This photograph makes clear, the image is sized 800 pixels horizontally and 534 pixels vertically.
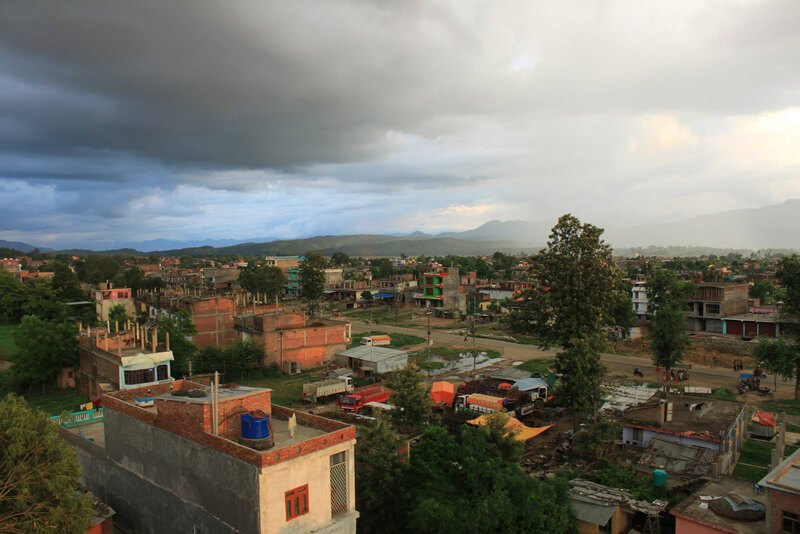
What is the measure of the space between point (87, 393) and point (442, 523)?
95.0 feet

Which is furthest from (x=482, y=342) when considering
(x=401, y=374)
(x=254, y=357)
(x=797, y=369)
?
(x=401, y=374)

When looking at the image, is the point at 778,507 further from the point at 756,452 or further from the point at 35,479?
the point at 35,479

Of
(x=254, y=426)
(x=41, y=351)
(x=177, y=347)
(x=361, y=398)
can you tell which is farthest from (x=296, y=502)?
(x=41, y=351)

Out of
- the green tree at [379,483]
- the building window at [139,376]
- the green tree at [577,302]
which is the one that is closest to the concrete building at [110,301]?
the building window at [139,376]

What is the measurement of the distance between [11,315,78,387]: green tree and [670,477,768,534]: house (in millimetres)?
35505

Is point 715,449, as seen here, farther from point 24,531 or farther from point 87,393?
point 87,393

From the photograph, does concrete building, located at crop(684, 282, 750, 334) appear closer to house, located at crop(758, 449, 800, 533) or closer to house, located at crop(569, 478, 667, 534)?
house, located at crop(569, 478, 667, 534)

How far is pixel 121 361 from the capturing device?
86.4 ft

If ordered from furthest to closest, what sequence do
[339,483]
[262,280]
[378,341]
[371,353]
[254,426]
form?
[262,280], [378,341], [371,353], [339,483], [254,426]

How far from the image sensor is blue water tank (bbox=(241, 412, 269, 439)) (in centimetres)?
1167

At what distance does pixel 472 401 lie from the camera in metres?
24.6

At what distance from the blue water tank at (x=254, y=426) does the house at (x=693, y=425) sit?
14.5 m

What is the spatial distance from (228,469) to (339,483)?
2.57m

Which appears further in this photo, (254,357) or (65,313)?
(65,313)
